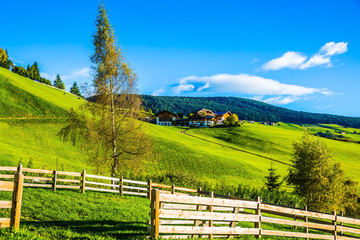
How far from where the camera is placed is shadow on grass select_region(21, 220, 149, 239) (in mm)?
9305

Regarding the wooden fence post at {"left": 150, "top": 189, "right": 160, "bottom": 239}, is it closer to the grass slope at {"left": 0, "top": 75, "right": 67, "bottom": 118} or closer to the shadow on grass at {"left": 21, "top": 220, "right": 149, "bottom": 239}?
the shadow on grass at {"left": 21, "top": 220, "right": 149, "bottom": 239}

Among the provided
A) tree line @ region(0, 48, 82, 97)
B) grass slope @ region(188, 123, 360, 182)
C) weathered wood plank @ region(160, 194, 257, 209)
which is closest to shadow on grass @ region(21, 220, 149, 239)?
weathered wood plank @ region(160, 194, 257, 209)

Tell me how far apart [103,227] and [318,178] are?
29250mm

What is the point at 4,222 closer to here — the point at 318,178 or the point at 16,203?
the point at 16,203

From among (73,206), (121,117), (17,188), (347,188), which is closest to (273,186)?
(347,188)

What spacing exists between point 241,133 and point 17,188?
354 feet

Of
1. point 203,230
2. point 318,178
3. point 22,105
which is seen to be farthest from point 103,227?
point 22,105

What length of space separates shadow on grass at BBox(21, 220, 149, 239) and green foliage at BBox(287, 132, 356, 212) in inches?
1087

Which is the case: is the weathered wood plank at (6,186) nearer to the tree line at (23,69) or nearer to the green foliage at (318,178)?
the green foliage at (318,178)

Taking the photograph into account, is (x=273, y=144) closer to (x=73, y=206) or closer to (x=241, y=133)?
(x=241, y=133)

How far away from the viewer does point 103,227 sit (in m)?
10.3

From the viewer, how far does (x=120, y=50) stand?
24734mm

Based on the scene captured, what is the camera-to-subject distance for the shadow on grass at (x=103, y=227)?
30.5ft

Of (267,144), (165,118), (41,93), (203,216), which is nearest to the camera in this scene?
(203,216)
